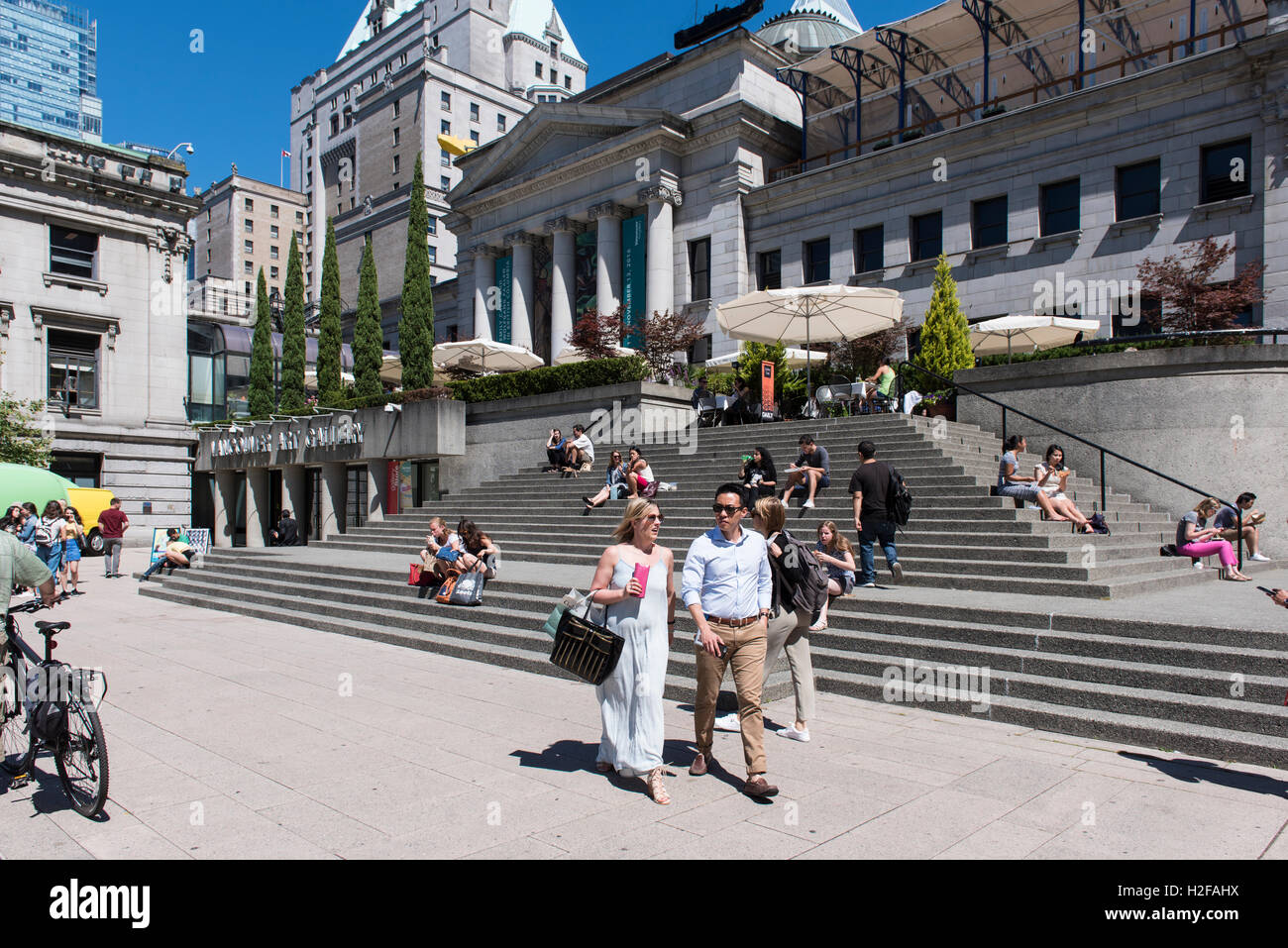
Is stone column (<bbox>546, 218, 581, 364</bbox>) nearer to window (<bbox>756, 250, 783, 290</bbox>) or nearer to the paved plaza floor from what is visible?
window (<bbox>756, 250, 783, 290</bbox>)

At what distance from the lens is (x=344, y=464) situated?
90.7ft

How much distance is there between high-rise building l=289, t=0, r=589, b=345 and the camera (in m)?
73.2

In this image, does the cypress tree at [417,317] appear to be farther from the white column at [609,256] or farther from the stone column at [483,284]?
the stone column at [483,284]

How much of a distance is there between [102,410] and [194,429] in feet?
11.4

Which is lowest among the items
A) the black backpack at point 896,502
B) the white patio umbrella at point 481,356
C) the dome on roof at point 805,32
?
the black backpack at point 896,502

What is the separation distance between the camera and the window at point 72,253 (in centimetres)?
3456

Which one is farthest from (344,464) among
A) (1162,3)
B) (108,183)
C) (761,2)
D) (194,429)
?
(1162,3)

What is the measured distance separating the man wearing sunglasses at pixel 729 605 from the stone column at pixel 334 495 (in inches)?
940

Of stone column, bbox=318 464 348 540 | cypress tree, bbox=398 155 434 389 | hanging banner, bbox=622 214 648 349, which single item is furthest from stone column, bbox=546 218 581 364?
stone column, bbox=318 464 348 540

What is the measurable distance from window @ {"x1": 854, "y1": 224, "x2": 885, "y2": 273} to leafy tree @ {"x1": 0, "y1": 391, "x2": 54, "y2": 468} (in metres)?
29.9

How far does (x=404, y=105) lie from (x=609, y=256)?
182 ft

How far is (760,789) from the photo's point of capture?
550 cm

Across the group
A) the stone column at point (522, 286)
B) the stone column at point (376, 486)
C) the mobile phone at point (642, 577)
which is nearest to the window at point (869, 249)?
the stone column at point (522, 286)
